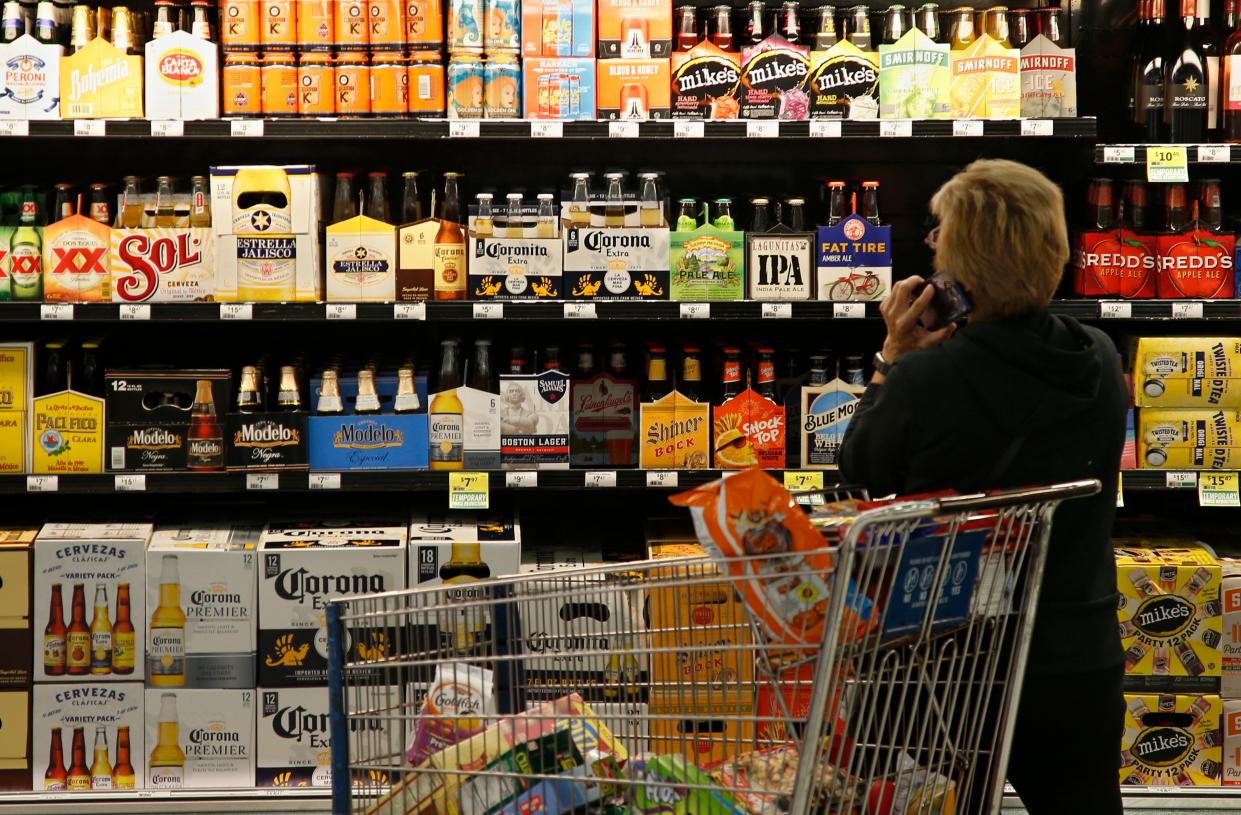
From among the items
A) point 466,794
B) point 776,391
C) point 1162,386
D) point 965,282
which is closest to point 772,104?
point 776,391

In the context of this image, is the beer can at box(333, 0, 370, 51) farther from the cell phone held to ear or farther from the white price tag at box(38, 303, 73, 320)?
the cell phone held to ear

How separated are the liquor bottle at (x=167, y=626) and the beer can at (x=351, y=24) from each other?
4.86 ft

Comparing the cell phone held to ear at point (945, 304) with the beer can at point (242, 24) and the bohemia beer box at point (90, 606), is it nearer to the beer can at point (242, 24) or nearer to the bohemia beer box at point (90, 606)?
the beer can at point (242, 24)

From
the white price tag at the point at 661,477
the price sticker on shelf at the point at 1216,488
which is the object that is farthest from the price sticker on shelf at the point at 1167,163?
the white price tag at the point at 661,477

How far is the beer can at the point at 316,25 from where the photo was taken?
3480 millimetres

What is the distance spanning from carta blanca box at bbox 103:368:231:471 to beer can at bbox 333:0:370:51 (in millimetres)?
952

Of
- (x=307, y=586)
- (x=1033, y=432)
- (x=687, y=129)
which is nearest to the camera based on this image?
(x=1033, y=432)

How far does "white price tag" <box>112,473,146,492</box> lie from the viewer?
11.5 ft

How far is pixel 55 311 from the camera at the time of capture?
3.47 meters

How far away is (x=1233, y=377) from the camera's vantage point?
11.7 feet

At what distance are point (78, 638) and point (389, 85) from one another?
1.72 meters

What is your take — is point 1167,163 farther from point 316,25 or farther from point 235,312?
point 235,312

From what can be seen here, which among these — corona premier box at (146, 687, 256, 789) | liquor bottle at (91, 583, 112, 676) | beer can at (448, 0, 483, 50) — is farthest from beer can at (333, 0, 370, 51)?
corona premier box at (146, 687, 256, 789)

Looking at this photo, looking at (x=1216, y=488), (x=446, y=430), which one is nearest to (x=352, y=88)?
(x=446, y=430)
